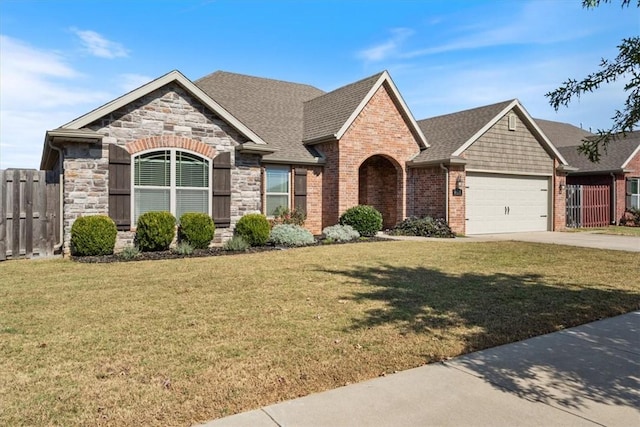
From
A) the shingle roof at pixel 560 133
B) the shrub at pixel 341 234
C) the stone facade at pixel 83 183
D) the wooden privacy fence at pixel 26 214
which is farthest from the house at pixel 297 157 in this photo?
the shingle roof at pixel 560 133

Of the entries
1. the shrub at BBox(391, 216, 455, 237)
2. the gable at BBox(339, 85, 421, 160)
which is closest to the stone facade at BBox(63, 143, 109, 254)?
the gable at BBox(339, 85, 421, 160)

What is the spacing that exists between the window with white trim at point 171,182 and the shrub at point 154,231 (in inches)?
24.6

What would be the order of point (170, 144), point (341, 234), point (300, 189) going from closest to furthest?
1. point (170, 144)
2. point (341, 234)
3. point (300, 189)

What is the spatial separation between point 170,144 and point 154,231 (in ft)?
8.78

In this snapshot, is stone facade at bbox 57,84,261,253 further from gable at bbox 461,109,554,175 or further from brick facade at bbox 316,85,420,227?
gable at bbox 461,109,554,175

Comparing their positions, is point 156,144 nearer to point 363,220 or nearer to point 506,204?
point 363,220

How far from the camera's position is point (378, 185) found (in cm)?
1984

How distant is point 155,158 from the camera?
12.2m

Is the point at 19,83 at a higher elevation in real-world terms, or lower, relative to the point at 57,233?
higher

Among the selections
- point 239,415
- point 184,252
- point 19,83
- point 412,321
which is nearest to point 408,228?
point 184,252

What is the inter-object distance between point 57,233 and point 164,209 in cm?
286

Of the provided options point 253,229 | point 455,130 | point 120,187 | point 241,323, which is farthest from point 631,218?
point 241,323

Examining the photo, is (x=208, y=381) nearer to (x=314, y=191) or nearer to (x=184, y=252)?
(x=184, y=252)

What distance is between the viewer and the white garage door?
18031 mm
